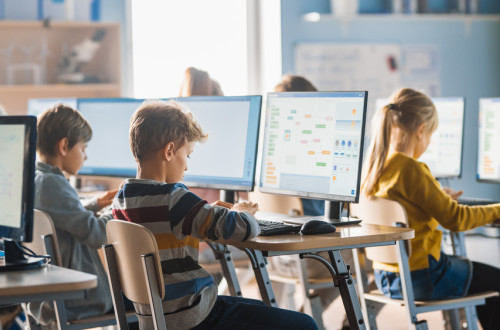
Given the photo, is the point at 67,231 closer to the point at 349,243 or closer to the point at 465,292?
the point at 349,243

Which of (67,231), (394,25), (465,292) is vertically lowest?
(465,292)

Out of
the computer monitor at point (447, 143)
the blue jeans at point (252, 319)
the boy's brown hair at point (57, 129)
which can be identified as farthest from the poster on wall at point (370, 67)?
the blue jeans at point (252, 319)

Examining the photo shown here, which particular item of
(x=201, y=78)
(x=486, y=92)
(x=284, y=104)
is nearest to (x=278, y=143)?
(x=284, y=104)

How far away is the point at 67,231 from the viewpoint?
2363 mm

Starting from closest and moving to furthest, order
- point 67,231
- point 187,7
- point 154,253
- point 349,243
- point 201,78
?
1. point 154,253
2. point 349,243
3. point 67,231
4. point 201,78
5. point 187,7

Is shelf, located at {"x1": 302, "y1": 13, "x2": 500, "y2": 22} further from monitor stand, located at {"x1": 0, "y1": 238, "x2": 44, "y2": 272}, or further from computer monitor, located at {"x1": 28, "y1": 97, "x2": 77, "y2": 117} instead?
monitor stand, located at {"x1": 0, "y1": 238, "x2": 44, "y2": 272}

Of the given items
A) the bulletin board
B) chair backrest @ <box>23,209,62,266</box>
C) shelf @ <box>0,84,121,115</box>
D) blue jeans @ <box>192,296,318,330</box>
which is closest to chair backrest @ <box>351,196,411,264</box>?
blue jeans @ <box>192,296,318,330</box>

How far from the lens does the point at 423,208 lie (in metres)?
2.46

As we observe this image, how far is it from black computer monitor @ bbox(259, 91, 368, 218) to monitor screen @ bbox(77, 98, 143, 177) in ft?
2.97

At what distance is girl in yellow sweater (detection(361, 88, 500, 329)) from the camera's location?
243cm

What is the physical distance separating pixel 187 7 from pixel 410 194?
3277mm

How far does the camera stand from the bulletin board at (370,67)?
5.22 meters

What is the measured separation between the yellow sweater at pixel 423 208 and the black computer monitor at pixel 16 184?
125cm

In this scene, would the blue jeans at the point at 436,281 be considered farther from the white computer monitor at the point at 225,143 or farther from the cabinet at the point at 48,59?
the cabinet at the point at 48,59
